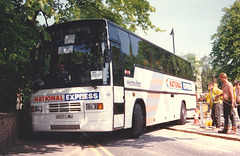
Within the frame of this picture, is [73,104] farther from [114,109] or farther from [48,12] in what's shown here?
[48,12]

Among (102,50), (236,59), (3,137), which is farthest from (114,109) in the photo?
(236,59)

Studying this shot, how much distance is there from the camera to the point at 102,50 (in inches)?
327

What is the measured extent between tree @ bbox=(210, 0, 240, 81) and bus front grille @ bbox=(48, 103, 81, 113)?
33154 mm

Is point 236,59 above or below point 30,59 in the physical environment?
above

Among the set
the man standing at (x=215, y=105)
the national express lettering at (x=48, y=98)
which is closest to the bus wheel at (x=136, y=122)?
the national express lettering at (x=48, y=98)

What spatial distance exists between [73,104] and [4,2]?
3.29m

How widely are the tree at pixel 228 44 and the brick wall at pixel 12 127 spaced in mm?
32664

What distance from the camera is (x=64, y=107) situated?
844cm

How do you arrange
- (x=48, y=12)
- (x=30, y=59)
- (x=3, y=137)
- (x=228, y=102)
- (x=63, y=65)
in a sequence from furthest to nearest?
1. (x=228, y=102)
2. (x=30, y=59)
3. (x=63, y=65)
4. (x=3, y=137)
5. (x=48, y=12)

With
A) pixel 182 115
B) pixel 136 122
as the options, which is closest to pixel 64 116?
pixel 136 122

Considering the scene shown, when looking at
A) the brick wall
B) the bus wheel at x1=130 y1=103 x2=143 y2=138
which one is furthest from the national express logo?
the brick wall

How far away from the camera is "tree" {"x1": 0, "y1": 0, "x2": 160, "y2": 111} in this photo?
23.7 feet

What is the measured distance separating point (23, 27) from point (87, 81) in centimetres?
293

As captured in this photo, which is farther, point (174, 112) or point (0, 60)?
point (174, 112)
